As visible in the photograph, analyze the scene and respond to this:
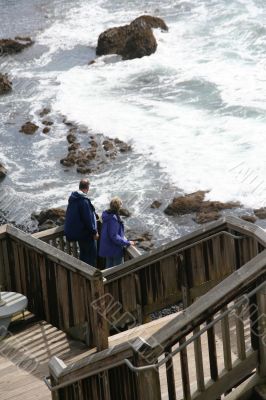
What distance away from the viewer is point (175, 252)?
37.1 ft

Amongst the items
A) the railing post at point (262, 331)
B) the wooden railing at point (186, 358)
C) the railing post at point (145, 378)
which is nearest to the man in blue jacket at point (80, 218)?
the wooden railing at point (186, 358)

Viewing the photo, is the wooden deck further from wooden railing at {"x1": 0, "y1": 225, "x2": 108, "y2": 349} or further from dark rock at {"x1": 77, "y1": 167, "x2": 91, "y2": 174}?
dark rock at {"x1": 77, "y1": 167, "x2": 91, "y2": 174}

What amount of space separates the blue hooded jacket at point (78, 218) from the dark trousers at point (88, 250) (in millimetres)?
152

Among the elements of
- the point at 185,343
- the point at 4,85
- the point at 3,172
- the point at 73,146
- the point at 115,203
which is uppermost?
the point at 185,343

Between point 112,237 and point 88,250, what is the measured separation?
59 centimetres

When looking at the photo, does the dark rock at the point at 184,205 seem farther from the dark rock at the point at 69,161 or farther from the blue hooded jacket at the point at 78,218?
the blue hooded jacket at the point at 78,218

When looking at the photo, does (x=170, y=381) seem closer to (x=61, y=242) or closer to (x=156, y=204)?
(x=61, y=242)

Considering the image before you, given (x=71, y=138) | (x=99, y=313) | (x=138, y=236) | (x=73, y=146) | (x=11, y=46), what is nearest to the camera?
(x=99, y=313)

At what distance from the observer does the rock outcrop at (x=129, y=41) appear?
34.3 m

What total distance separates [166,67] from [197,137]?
23.0 feet

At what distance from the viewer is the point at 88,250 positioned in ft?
43.1

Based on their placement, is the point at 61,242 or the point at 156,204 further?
the point at 156,204

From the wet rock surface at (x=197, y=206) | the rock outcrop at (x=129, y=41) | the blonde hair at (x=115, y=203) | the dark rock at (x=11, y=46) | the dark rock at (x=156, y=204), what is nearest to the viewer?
the blonde hair at (x=115, y=203)

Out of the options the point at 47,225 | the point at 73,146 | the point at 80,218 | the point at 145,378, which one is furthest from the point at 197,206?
the point at 145,378
